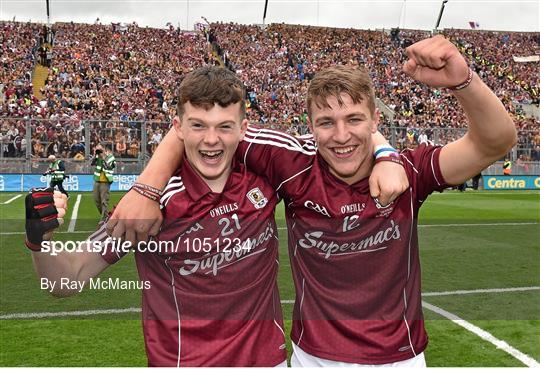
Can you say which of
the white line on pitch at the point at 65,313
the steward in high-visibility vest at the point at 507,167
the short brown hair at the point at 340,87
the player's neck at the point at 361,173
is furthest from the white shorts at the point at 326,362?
the steward in high-visibility vest at the point at 507,167

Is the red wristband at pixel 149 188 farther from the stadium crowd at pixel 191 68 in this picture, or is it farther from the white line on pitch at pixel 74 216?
the stadium crowd at pixel 191 68

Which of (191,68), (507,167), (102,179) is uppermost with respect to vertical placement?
(191,68)

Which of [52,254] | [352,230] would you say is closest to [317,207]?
[352,230]

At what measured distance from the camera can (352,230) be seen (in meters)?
2.53

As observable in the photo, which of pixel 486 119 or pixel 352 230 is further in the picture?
pixel 352 230

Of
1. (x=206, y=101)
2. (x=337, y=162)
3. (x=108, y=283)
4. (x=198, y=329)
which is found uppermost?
(x=206, y=101)

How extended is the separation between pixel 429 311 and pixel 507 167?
2093cm

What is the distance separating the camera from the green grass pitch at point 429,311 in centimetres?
476

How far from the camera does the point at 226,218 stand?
2508 mm

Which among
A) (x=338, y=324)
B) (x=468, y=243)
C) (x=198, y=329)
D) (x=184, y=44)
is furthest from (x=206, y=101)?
(x=184, y=44)

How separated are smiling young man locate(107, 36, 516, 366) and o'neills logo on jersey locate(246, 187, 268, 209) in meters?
0.11

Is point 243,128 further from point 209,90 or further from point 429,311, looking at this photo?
point 429,311

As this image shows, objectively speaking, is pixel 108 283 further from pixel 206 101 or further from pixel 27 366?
pixel 27 366

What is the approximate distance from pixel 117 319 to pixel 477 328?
11.9 feet
